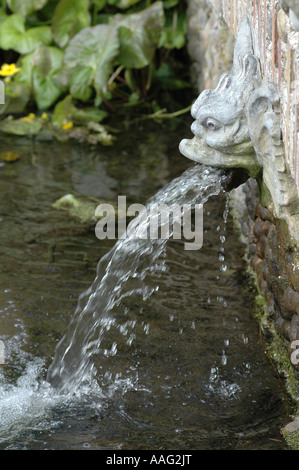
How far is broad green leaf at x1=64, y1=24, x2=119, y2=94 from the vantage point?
489 centimetres

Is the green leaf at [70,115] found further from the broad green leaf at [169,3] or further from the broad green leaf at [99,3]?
the broad green leaf at [169,3]

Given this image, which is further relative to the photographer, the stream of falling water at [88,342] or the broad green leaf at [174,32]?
the broad green leaf at [174,32]

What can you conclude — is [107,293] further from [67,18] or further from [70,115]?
[67,18]

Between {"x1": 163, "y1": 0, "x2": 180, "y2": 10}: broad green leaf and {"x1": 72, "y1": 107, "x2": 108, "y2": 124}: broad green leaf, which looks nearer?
{"x1": 72, "y1": 107, "x2": 108, "y2": 124}: broad green leaf

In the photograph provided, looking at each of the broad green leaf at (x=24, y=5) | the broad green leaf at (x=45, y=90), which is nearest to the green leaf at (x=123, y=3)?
the broad green leaf at (x=24, y=5)

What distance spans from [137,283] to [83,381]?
76 centimetres

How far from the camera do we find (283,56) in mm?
2045

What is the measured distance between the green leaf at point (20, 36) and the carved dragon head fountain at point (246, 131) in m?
3.15

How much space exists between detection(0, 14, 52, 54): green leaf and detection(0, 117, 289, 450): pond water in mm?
1539

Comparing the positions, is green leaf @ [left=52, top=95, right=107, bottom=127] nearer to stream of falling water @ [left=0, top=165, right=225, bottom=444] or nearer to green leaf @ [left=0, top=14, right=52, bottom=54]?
green leaf @ [left=0, top=14, right=52, bottom=54]

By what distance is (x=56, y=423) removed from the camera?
→ 2275 mm

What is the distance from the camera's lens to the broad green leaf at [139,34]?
4.98 metres

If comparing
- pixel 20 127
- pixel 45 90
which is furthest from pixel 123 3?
pixel 20 127

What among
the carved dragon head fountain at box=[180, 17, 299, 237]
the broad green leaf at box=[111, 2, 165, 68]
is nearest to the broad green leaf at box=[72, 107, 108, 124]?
the broad green leaf at box=[111, 2, 165, 68]
